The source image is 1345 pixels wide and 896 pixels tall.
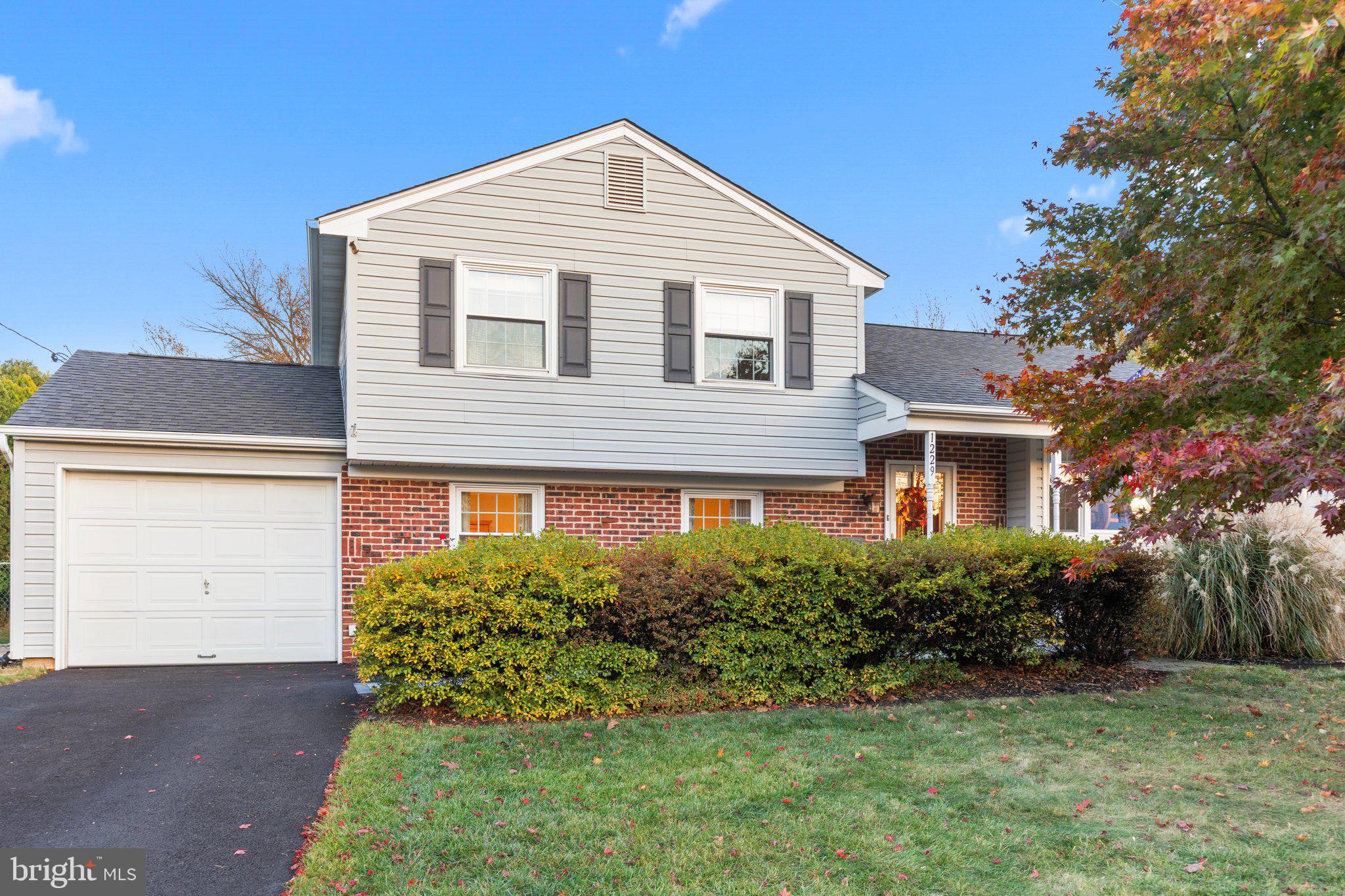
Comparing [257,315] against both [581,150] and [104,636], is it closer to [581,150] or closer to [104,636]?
[104,636]

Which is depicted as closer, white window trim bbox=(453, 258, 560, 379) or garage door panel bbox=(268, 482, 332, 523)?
white window trim bbox=(453, 258, 560, 379)

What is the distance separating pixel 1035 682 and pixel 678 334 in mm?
5499

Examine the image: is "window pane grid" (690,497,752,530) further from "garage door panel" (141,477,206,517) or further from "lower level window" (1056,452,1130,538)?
"garage door panel" (141,477,206,517)

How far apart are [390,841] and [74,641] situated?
24.3 feet

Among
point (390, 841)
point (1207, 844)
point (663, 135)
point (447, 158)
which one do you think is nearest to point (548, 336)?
point (663, 135)

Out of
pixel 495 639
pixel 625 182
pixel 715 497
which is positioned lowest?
pixel 495 639

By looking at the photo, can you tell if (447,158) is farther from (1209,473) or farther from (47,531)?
(1209,473)

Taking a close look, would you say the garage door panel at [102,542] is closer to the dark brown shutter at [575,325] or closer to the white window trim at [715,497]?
the dark brown shutter at [575,325]

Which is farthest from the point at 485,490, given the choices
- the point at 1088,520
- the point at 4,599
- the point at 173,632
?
the point at 4,599

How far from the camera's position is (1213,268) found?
484 cm

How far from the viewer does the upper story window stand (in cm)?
1052

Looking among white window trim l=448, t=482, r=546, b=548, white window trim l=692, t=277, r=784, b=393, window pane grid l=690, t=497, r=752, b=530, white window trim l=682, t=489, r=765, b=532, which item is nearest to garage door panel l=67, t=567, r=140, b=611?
white window trim l=448, t=482, r=546, b=548

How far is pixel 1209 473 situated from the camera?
417cm

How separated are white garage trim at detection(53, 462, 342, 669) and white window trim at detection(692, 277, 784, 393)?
14.9 ft
